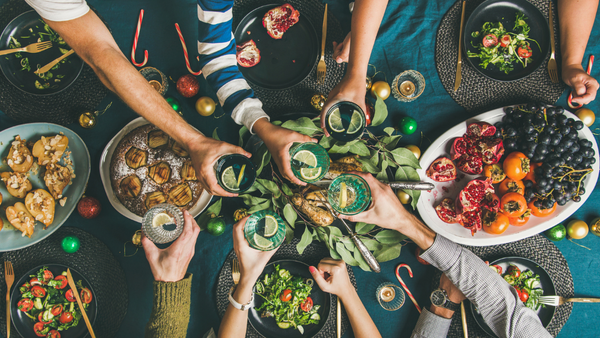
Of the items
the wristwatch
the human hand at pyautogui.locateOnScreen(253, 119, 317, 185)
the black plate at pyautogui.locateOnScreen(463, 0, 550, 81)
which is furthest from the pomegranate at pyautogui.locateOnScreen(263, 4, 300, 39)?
the wristwatch

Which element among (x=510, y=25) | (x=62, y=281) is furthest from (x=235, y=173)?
(x=510, y=25)

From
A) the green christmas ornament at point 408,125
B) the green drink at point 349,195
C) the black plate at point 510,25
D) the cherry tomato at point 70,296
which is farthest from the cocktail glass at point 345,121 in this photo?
the cherry tomato at point 70,296

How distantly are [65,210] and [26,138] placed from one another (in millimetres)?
373

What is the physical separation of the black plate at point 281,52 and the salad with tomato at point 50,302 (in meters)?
1.32

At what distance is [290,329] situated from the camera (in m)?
1.41

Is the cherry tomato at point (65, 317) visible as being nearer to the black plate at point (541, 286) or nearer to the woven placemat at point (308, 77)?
the woven placemat at point (308, 77)

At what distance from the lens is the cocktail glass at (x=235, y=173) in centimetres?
100

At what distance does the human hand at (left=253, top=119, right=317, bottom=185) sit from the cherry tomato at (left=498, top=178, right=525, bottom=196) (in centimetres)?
98

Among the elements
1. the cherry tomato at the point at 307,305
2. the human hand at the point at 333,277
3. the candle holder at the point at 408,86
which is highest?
the candle holder at the point at 408,86

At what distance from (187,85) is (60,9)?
0.51m

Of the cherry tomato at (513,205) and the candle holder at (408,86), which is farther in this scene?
the candle holder at (408,86)

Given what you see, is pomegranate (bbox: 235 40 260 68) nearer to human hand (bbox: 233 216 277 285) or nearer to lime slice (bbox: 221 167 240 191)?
lime slice (bbox: 221 167 240 191)

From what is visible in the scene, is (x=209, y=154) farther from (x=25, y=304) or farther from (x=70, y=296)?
(x=25, y=304)

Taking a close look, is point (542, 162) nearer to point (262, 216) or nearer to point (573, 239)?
point (573, 239)
